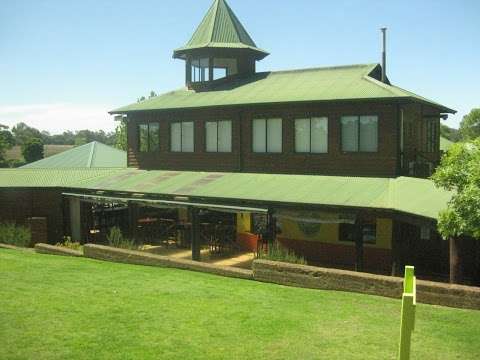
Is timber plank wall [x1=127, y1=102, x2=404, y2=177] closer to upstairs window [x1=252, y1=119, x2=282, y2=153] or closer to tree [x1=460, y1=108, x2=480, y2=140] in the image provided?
upstairs window [x1=252, y1=119, x2=282, y2=153]

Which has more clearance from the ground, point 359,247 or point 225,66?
point 225,66

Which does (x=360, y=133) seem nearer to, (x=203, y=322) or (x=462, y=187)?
(x=462, y=187)

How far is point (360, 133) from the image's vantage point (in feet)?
58.6

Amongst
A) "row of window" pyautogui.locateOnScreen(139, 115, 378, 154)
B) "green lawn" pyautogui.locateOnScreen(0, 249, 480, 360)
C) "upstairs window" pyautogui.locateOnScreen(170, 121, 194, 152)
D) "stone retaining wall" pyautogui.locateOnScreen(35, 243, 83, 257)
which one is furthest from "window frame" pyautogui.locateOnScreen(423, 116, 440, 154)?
"stone retaining wall" pyautogui.locateOnScreen(35, 243, 83, 257)

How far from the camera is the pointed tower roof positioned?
2469 centimetres

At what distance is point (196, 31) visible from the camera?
85.4 ft

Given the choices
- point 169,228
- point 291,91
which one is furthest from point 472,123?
point 169,228

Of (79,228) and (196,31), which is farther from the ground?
(196,31)

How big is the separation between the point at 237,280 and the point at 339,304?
362 centimetres

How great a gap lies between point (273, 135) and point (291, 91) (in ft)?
6.41

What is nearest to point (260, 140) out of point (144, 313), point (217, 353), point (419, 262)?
point (419, 262)

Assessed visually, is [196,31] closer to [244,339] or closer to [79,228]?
[79,228]

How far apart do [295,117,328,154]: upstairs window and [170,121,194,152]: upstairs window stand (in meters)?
5.34

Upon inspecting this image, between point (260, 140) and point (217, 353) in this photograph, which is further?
point (260, 140)
